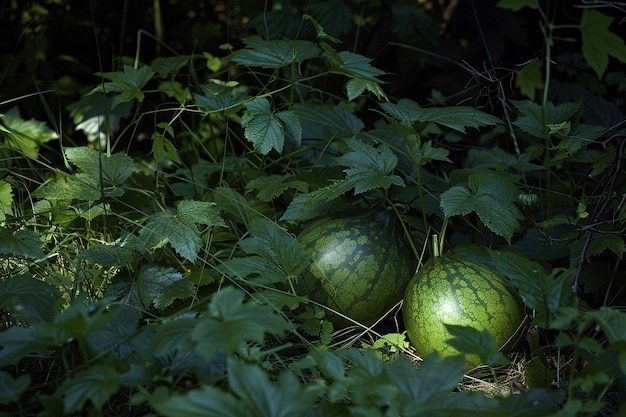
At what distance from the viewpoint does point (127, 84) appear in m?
Answer: 2.01

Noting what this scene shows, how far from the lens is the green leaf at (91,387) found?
1133 millimetres

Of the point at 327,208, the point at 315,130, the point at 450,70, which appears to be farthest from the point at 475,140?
the point at 327,208

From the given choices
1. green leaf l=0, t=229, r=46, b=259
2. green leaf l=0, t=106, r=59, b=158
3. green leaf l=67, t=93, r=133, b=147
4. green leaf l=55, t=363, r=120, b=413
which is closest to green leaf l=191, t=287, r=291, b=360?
green leaf l=55, t=363, r=120, b=413

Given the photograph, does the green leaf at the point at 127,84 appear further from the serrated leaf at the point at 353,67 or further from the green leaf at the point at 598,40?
the green leaf at the point at 598,40

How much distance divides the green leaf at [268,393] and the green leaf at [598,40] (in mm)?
804

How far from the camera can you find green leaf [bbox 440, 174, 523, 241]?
5.57 ft

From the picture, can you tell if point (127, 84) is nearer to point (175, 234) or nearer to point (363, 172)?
point (175, 234)

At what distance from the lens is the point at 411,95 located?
319cm

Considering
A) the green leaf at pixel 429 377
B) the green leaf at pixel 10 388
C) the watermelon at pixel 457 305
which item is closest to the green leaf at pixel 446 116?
the watermelon at pixel 457 305

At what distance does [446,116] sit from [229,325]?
3.24 feet

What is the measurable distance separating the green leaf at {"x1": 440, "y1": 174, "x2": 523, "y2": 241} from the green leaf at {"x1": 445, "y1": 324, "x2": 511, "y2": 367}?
381 mm

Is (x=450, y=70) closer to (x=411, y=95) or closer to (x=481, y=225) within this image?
(x=411, y=95)

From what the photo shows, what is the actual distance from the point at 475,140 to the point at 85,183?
1.77 m

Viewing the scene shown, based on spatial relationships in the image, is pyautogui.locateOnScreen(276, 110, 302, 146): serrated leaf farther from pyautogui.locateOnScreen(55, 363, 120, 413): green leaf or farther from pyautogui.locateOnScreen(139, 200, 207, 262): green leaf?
pyautogui.locateOnScreen(55, 363, 120, 413): green leaf
